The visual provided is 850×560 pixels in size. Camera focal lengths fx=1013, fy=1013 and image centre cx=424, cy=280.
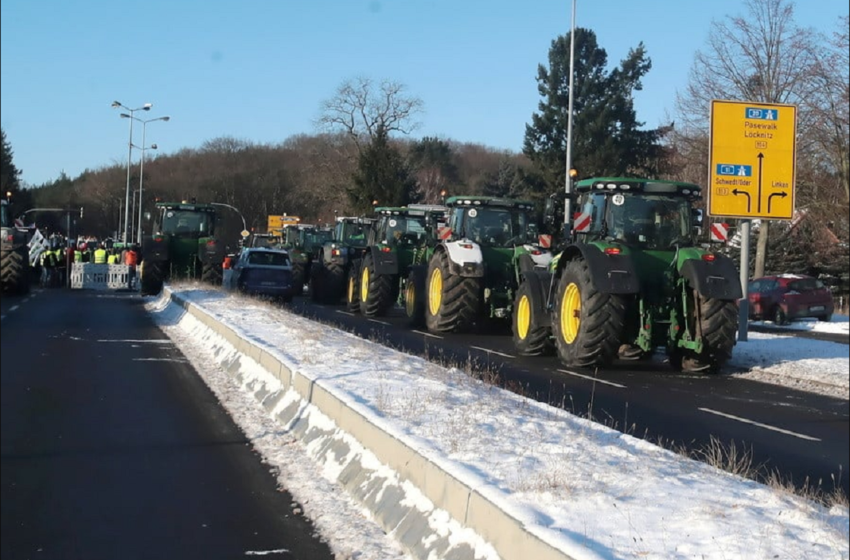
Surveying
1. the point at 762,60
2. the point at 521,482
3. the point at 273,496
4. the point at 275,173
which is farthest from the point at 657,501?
the point at 275,173

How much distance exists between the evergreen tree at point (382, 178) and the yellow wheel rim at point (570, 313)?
28271mm

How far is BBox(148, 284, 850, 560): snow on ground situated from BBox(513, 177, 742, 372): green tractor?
338cm

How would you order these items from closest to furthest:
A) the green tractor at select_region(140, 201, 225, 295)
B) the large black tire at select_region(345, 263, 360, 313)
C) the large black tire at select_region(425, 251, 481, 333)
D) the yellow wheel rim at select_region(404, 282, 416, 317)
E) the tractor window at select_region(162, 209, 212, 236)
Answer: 1. the large black tire at select_region(425, 251, 481, 333)
2. the yellow wheel rim at select_region(404, 282, 416, 317)
3. the large black tire at select_region(345, 263, 360, 313)
4. the green tractor at select_region(140, 201, 225, 295)
5. the tractor window at select_region(162, 209, 212, 236)

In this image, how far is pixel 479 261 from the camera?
60.9 feet

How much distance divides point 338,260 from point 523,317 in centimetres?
1331

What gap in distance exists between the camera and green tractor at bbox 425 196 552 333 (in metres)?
18.6

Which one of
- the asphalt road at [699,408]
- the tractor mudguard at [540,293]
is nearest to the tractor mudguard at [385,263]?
the asphalt road at [699,408]

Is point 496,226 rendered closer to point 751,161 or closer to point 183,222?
point 751,161

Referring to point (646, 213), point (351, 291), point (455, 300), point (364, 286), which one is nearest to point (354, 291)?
point (351, 291)

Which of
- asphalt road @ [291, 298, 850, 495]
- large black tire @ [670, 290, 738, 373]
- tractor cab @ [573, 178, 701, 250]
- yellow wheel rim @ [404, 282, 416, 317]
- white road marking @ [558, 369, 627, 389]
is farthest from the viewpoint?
yellow wheel rim @ [404, 282, 416, 317]

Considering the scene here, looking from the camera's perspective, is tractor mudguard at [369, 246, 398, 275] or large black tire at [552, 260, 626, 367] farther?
tractor mudguard at [369, 246, 398, 275]

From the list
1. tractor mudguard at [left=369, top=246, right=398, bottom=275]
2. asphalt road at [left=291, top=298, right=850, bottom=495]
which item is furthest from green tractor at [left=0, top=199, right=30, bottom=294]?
asphalt road at [left=291, top=298, right=850, bottom=495]

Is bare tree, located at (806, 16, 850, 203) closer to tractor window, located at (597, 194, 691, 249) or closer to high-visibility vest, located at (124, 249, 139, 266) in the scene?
tractor window, located at (597, 194, 691, 249)

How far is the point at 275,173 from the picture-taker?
71.7 metres
